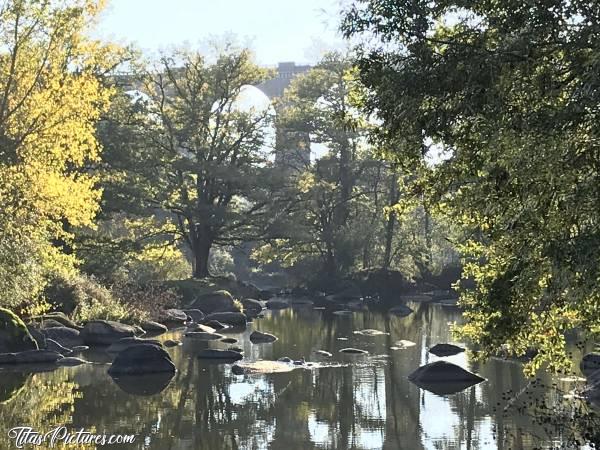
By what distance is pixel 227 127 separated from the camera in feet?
154

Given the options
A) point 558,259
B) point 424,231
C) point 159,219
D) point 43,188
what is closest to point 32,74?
point 43,188

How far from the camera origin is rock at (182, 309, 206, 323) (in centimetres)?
3530

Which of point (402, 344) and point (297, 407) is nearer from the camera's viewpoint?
point (297, 407)

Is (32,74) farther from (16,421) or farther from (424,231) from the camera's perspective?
(424,231)

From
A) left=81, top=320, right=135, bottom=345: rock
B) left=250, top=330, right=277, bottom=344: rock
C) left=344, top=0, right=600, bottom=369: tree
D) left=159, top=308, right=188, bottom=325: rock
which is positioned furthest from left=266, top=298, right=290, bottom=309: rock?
left=344, top=0, right=600, bottom=369: tree

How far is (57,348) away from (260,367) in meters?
6.57

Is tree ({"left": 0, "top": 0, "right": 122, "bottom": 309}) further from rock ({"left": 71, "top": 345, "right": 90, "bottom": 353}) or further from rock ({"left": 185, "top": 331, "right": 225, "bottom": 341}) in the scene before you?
rock ({"left": 185, "top": 331, "right": 225, "bottom": 341})

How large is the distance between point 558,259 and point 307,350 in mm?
18254

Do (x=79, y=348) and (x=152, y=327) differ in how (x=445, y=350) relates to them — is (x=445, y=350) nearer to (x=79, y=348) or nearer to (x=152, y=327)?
(x=79, y=348)

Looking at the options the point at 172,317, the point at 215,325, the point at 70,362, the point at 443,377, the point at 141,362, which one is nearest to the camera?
the point at 443,377

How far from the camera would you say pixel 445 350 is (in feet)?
78.5

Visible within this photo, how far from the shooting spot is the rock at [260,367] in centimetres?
2022

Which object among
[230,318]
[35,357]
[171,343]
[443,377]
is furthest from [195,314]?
[443,377]

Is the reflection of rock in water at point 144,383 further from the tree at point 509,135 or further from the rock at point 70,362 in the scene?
the tree at point 509,135
